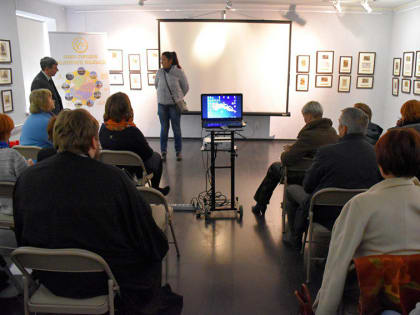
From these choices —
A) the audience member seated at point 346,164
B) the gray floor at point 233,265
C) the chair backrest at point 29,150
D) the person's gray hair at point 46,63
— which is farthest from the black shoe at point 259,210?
the person's gray hair at point 46,63

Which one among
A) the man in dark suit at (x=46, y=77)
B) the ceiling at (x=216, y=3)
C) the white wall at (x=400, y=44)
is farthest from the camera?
the ceiling at (x=216, y=3)

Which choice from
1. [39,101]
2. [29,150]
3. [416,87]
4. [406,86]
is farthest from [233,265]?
[406,86]

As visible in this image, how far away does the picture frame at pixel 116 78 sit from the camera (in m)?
7.61

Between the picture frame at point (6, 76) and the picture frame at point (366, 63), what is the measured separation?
6285mm

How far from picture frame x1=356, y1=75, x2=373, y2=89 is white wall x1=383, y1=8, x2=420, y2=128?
32cm

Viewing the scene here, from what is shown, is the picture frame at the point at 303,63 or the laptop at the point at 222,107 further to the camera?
the picture frame at the point at 303,63

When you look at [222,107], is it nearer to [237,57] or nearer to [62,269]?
[62,269]

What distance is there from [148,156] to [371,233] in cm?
230

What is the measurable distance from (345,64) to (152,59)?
12.8ft

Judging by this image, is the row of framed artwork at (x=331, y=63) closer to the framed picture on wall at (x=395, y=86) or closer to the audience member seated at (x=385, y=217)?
the framed picture on wall at (x=395, y=86)

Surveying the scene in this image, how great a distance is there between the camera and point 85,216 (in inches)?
56.4

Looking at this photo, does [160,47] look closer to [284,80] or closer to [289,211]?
[284,80]

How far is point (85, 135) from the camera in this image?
4.95 ft

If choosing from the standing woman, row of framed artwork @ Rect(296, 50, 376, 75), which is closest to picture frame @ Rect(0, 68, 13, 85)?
the standing woman
